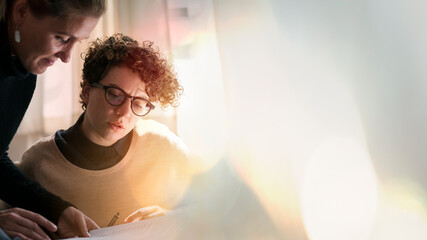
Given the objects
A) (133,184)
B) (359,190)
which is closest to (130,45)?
(133,184)

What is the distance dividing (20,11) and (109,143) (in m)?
0.41

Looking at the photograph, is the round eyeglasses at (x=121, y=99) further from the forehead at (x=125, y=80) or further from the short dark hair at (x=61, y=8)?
the short dark hair at (x=61, y=8)

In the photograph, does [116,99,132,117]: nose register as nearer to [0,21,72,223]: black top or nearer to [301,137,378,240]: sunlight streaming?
[0,21,72,223]: black top

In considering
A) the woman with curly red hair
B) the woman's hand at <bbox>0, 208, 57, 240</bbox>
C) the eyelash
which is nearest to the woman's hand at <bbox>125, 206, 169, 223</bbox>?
the woman with curly red hair

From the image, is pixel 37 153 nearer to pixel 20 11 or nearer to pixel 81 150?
pixel 81 150

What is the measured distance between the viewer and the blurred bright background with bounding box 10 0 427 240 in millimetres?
1012

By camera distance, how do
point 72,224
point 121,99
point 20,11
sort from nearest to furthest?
1. point 20,11
2. point 72,224
3. point 121,99

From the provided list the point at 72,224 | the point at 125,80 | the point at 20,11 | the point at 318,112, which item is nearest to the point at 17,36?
the point at 20,11

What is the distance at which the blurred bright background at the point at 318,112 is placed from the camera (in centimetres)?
101

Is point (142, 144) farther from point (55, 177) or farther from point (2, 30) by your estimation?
point (2, 30)

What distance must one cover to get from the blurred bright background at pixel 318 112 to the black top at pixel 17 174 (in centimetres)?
31

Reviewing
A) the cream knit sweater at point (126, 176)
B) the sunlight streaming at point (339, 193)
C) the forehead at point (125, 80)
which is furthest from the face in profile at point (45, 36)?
the sunlight streaming at point (339, 193)

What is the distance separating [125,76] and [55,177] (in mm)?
310

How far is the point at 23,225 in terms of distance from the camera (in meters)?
0.82
